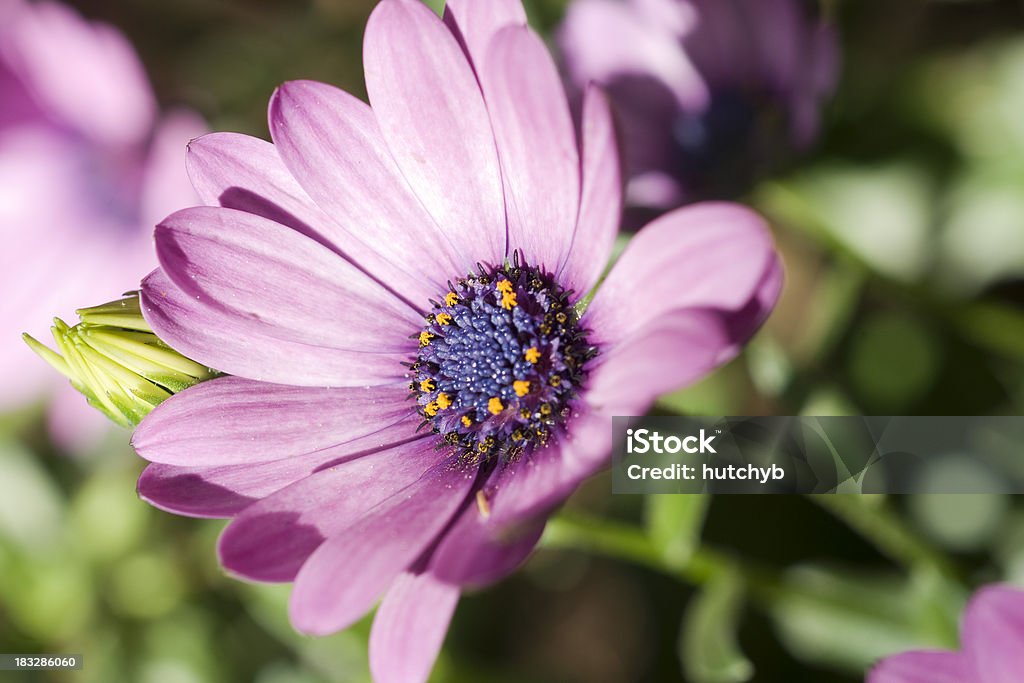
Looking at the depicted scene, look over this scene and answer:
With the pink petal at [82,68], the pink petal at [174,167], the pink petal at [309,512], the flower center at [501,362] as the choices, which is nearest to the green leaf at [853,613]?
the flower center at [501,362]

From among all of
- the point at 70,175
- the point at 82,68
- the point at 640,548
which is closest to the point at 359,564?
the point at 640,548

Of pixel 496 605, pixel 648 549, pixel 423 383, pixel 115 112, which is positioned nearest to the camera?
pixel 423 383

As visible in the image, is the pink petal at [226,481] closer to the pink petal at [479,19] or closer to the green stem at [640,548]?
the green stem at [640,548]

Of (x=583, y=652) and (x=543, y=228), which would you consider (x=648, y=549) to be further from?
(x=583, y=652)

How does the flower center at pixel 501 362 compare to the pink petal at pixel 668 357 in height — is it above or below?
below

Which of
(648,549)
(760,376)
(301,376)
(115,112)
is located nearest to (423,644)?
(301,376)

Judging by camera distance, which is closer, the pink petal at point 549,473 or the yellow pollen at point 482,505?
the pink petal at point 549,473

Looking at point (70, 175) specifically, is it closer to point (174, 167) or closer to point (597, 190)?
point (174, 167)
